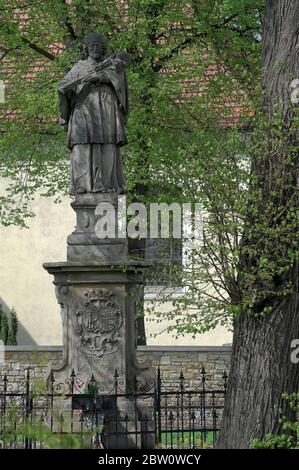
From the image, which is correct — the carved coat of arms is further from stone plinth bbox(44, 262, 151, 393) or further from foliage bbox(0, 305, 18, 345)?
foliage bbox(0, 305, 18, 345)

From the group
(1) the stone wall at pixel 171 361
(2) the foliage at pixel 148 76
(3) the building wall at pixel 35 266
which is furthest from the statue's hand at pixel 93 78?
(3) the building wall at pixel 35 266

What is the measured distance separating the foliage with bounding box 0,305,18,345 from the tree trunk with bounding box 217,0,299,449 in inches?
478

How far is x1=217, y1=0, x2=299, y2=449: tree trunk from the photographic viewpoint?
351 inches

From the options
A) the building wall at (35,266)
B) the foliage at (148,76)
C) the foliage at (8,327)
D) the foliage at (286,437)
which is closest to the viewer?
the foliage at (286,437)

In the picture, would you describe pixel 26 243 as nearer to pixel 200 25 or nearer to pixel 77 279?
pixel 200 25

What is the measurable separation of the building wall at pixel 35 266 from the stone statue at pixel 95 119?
11.1 meters

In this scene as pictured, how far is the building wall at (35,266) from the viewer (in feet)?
71.9

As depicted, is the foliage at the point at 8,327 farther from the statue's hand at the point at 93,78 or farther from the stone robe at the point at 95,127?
the statue's hand at the point at 93,78

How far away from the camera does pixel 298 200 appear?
348 inches

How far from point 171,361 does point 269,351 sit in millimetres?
7905

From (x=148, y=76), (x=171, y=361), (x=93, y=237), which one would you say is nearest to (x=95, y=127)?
(x=93, y=237)

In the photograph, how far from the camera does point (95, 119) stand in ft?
35.3

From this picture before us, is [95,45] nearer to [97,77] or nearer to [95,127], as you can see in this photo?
Answer: [97,77]
